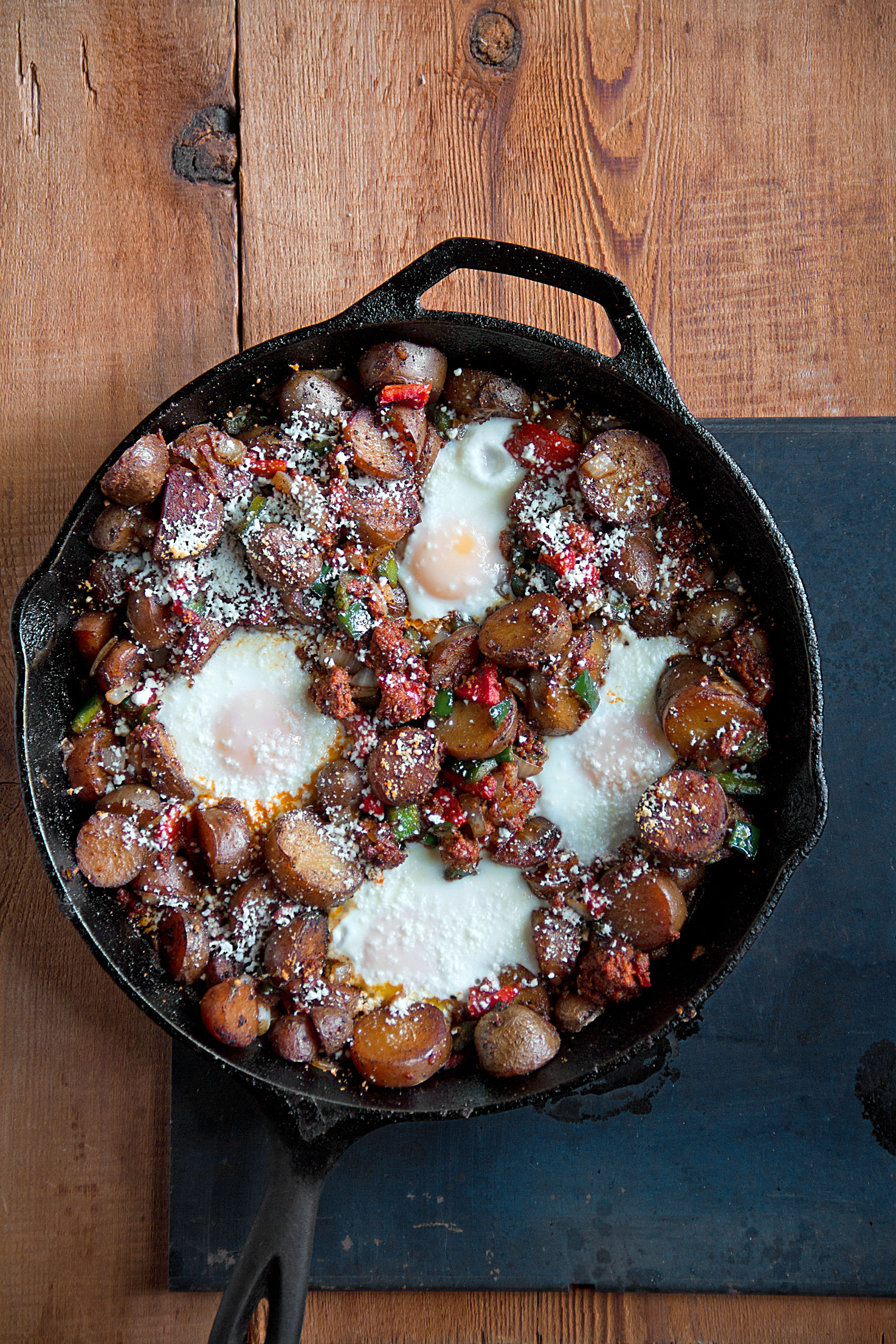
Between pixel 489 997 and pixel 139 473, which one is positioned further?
pixel 489 997

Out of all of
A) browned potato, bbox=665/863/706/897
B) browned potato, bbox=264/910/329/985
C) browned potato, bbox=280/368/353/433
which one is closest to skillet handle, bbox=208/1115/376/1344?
browned potato, bbox=264/910/329/985

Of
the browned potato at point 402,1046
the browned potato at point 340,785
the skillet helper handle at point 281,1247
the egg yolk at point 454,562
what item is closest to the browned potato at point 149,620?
the browned potato at point 340,785

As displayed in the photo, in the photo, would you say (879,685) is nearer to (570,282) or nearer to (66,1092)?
(570,282)

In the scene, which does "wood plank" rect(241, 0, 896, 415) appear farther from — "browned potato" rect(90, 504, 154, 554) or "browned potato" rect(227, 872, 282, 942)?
"browned potato" rect(227, 872, 282, 942)

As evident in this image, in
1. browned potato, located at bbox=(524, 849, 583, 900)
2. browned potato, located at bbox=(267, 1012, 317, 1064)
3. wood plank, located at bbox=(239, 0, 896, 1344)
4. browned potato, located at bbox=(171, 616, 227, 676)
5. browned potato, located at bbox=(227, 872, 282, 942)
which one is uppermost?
wood plank, located at bbox=(239, 0, 896, 1344)

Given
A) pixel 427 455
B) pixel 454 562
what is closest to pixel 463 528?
pixel 454 562

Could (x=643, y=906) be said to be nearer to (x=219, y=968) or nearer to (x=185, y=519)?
(x=219, y=968)
